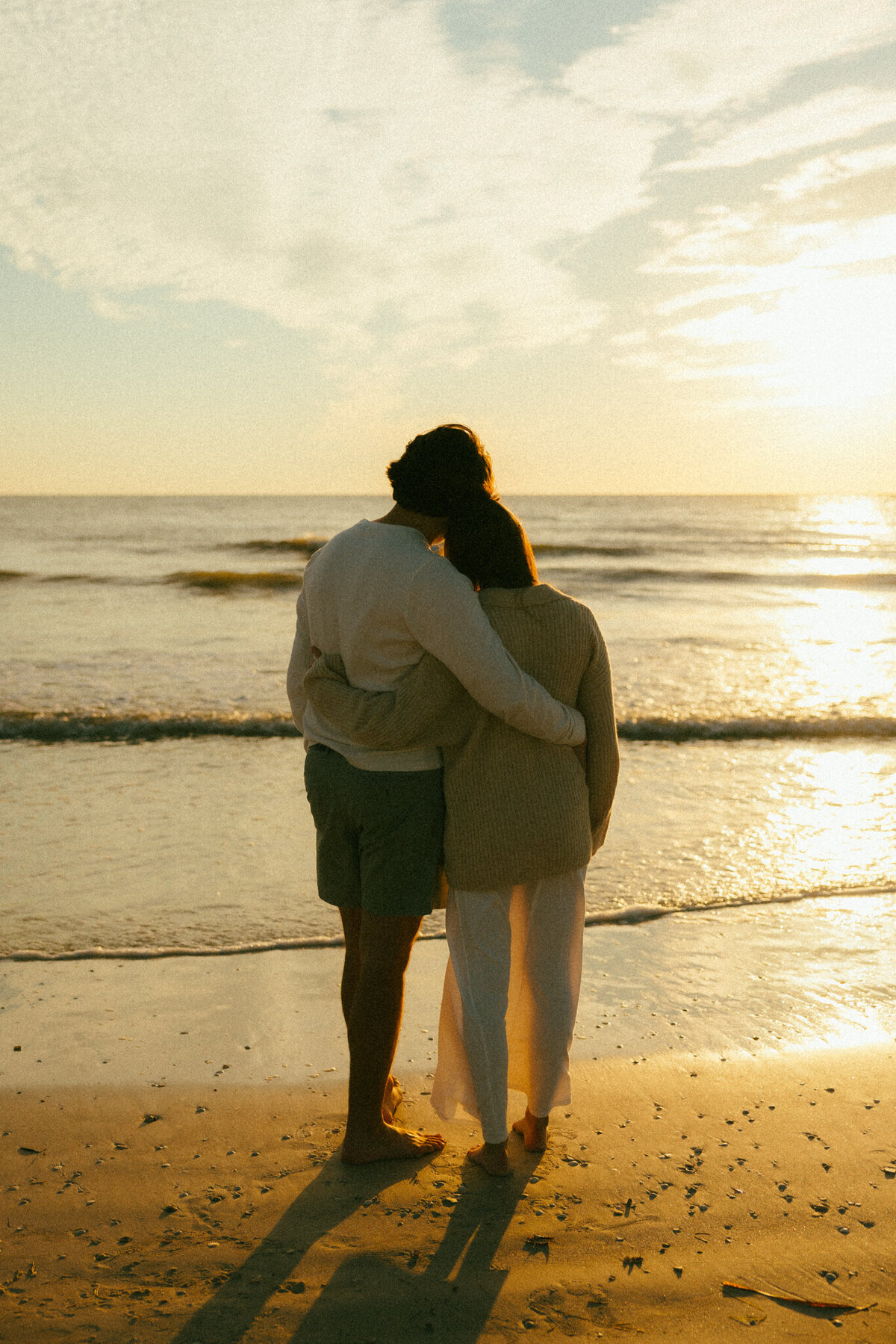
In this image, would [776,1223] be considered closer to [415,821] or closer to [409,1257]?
[409,1257]

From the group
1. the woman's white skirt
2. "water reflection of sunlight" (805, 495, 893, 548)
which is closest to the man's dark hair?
the woman's white skirt

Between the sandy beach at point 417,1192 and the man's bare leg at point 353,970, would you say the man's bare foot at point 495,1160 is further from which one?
the man's bare leg at point 353,970

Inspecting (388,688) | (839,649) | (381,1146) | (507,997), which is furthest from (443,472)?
(839,649)

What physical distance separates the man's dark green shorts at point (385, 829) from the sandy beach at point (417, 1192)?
2.22 feet

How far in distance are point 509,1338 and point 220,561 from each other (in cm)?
2868

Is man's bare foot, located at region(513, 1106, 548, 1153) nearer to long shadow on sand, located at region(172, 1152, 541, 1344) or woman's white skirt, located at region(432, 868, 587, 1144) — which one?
woman's white skirt, located at region(432, 868, 587, 1144)

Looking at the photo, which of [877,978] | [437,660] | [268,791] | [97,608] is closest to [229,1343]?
[437,660]

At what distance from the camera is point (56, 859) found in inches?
183

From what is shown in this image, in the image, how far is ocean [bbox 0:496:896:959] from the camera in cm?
420

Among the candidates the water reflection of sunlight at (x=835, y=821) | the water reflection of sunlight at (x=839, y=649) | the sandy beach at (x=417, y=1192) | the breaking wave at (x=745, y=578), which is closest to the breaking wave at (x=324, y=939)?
the water reflection of sunlight at (x=835, y=821)

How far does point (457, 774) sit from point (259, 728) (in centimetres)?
558

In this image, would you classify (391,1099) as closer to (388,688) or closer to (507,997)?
(507,997)

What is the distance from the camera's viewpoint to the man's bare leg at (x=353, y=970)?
2439mm

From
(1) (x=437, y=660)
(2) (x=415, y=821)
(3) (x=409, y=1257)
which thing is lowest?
(3) (x=409, y=1257)
